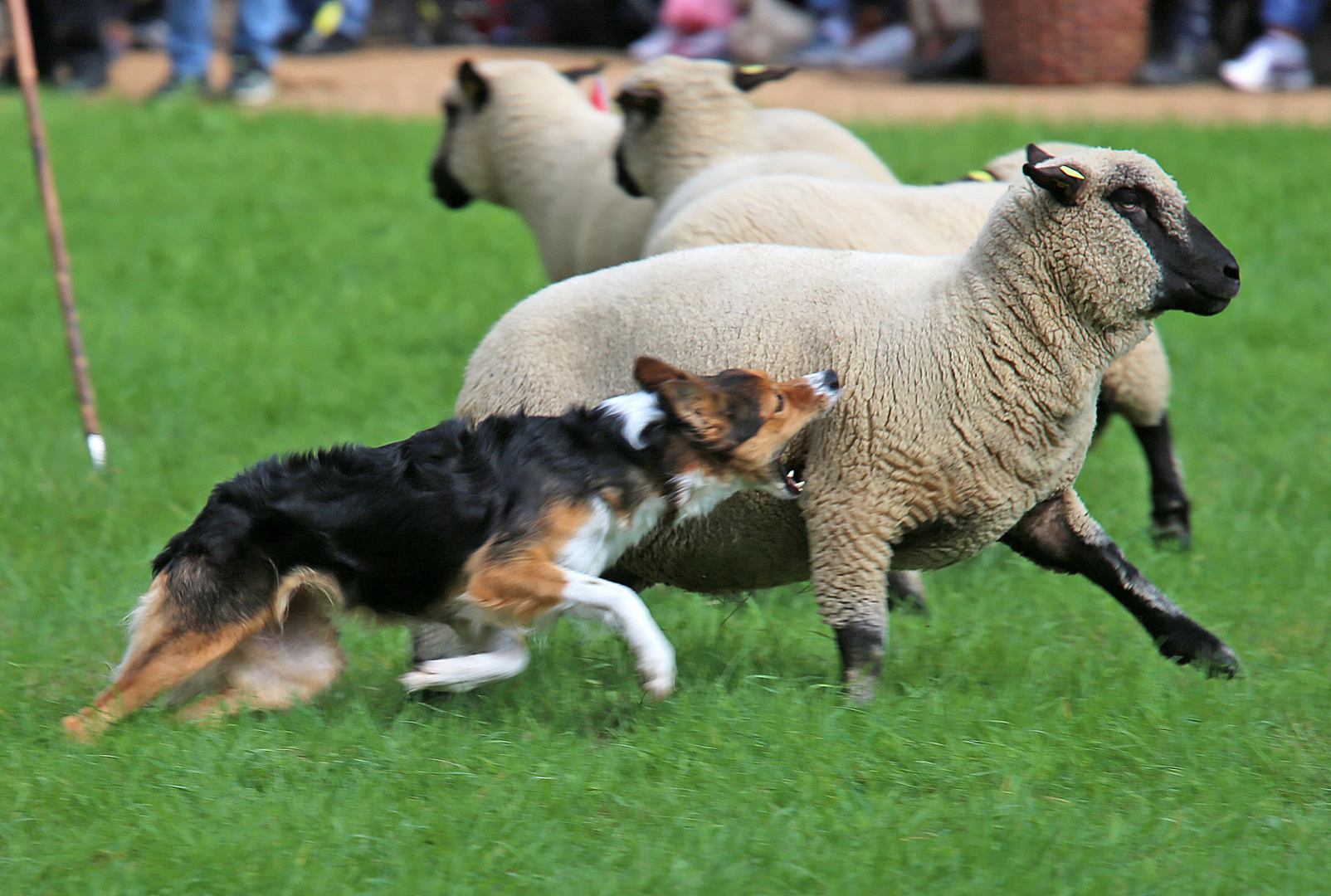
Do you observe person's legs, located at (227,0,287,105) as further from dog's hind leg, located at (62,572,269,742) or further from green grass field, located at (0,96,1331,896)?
dog's hind leg, located at (62,572,269,742)

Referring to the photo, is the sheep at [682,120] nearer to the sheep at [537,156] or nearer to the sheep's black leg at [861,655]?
the sheep at [537,156]

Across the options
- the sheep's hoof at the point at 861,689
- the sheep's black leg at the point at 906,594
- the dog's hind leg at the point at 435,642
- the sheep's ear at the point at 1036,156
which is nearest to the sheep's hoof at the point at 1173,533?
the sheep's black leg at the point at 906,594

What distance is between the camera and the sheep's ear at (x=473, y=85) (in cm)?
703

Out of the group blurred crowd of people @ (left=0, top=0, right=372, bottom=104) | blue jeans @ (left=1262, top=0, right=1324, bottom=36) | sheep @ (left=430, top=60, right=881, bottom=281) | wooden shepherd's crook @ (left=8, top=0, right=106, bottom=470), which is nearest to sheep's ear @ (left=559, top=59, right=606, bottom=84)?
sheep @ (left=430, top=60, right=881, bottom=281)

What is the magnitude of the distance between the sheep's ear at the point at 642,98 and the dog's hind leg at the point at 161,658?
2902 mm

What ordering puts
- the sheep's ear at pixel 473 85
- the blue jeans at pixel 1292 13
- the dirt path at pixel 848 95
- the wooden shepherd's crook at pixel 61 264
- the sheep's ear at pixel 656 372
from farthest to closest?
the blue jeans at pixel 1292 13
the dirt path at pixel 848 95
the sheep's ear at pixel 473 85
the wooden shepherd's crook at pixel 61 264
the sheep's ear at pixel 656 372

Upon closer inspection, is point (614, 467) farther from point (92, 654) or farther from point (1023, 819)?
point (92, 654)

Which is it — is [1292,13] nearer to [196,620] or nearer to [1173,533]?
[1173,533]

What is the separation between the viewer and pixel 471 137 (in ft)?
23.9

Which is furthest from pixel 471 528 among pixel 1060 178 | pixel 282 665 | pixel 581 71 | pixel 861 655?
pixel 581 71

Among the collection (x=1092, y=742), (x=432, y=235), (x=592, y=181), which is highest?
(x=592, y=181)

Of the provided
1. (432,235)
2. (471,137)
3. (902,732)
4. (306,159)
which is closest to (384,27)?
(306,159)

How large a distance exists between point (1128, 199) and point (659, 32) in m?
12.2

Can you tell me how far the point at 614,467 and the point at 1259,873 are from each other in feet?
5.69
